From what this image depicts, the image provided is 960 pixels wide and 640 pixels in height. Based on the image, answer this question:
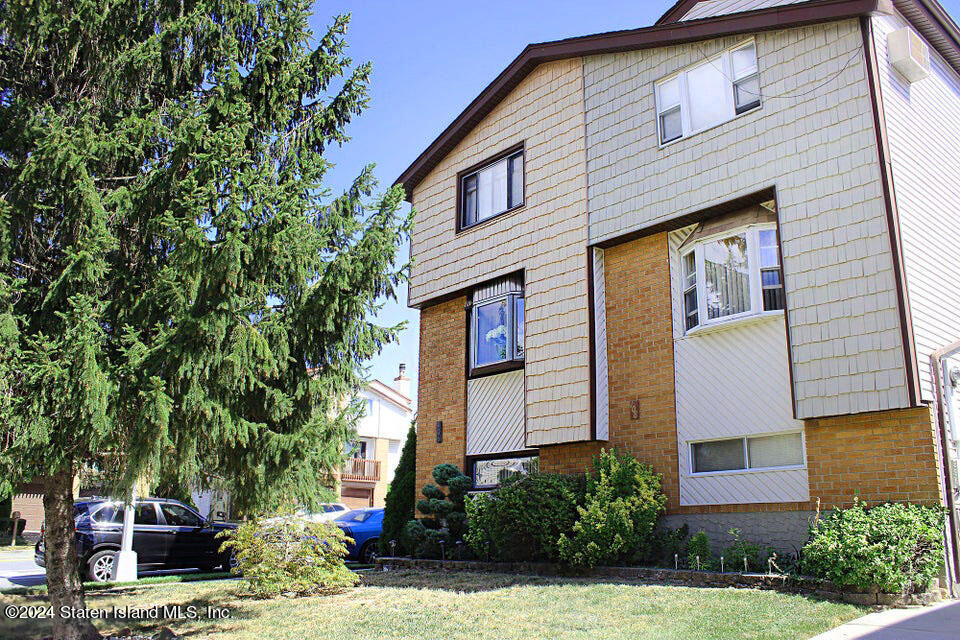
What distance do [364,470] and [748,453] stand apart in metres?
33.8

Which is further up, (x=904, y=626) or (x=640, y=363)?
(x=640, y=363)

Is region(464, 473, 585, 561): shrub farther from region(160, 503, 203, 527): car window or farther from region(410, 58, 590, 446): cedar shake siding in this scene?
region(160, 503, 203, 527): car window

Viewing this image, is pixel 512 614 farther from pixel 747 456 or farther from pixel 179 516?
pixel 179 516

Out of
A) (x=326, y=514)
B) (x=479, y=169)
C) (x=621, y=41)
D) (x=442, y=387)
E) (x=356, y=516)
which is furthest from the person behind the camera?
(x=326, y=514)

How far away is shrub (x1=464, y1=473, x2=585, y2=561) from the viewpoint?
1204 centimetres

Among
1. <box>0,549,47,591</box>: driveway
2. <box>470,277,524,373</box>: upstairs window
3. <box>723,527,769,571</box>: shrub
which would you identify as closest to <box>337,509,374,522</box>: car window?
<box>470,277,524,373</box>: upstairs window

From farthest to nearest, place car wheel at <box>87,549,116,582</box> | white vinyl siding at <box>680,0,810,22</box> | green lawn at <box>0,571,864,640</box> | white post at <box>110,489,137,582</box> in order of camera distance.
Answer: car wheel at <box>87,549,116,582</box>, white post at <box>110,489,137,582</box>, white vinyl siding at <box>680,0,810,22</box>, green lawn at <box>0,571,864,640</box>

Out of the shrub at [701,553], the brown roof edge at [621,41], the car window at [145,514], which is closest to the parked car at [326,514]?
the car window at [145,514]

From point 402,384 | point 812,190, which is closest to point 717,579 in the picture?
point 812,190

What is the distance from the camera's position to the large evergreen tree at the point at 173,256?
295 inches

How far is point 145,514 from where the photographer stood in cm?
1595

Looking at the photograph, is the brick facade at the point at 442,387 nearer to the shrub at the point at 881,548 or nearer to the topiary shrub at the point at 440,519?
the topiary shrub at the point at 440,519

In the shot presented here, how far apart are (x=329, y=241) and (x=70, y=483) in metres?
3.83

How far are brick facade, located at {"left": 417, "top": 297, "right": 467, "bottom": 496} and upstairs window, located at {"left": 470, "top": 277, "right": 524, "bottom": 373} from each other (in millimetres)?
492
